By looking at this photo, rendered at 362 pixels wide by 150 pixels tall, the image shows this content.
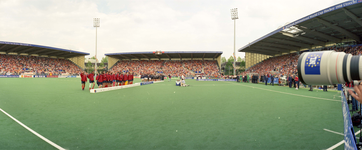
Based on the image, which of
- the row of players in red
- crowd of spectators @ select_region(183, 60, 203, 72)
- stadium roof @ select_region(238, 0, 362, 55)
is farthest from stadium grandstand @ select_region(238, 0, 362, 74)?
crowd of spectators @ select_region(183, 60, 203, 72)

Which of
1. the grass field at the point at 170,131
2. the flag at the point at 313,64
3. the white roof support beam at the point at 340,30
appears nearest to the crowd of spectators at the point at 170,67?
the white roof support beam at the point at 340,30

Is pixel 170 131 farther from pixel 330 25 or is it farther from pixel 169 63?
pixel 169 63

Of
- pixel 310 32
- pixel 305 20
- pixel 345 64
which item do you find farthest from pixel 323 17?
pixel 345 64

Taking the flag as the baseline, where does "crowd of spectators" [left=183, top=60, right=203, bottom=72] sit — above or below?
above

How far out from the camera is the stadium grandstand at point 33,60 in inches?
1829

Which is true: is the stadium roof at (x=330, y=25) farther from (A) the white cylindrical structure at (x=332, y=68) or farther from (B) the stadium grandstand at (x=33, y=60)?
(B) the stadium grandstand at (x=33, y=60)

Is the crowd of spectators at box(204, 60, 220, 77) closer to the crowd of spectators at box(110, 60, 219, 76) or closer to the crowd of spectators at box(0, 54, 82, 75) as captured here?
the crowd of spectators at box(110, 60, 219, 76)

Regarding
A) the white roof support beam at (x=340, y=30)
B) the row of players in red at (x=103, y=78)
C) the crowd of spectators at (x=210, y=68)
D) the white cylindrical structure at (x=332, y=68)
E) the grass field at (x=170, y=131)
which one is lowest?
the grass field at (x=170, y=131)

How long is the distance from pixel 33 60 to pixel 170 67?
1677 inches

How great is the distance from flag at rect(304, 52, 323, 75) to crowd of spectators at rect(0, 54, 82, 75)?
60886mm

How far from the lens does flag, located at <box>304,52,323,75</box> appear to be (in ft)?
5.93

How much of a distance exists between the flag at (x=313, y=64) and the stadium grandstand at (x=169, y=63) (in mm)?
52344

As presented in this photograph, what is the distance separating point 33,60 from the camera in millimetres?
54094

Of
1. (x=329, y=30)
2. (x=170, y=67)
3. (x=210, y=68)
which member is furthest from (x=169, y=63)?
(x=329, y=30)
